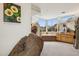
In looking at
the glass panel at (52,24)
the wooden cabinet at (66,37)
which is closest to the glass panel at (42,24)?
the glass panel at (52,24)

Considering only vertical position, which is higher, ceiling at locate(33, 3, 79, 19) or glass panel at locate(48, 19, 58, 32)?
ceiling at locate(33, 3, 79, 19)

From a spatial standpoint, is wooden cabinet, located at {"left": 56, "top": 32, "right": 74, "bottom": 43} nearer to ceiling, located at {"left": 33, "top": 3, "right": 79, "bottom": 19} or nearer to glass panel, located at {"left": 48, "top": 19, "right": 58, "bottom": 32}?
glass panel, located at {"left": 48, "top": 19, "right": 58, "bottom": 32}

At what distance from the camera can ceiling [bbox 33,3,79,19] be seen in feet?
7.75

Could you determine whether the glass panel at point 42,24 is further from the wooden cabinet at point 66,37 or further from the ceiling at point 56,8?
the wooden cabinet at point 66,37

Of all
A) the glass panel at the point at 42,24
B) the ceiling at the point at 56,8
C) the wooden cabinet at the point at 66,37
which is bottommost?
the wooden cabinet at the point at 66,37

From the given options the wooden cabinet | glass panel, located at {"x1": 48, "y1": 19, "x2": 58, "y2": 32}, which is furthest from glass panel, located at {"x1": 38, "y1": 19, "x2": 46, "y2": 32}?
the wooden cabinet

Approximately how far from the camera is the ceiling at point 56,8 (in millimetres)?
2361

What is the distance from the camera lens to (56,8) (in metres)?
2.39

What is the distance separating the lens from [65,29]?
2408mm

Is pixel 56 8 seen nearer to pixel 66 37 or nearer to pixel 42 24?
pixel 42 24

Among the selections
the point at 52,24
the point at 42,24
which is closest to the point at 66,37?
the point at 52,24

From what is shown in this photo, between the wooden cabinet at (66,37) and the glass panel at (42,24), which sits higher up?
the glass panel at (42,24)

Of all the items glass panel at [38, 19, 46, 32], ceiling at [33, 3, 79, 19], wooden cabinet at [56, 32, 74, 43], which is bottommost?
wooden cabinet at [56, 32, 74, 43]

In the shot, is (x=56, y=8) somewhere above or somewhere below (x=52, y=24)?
above
